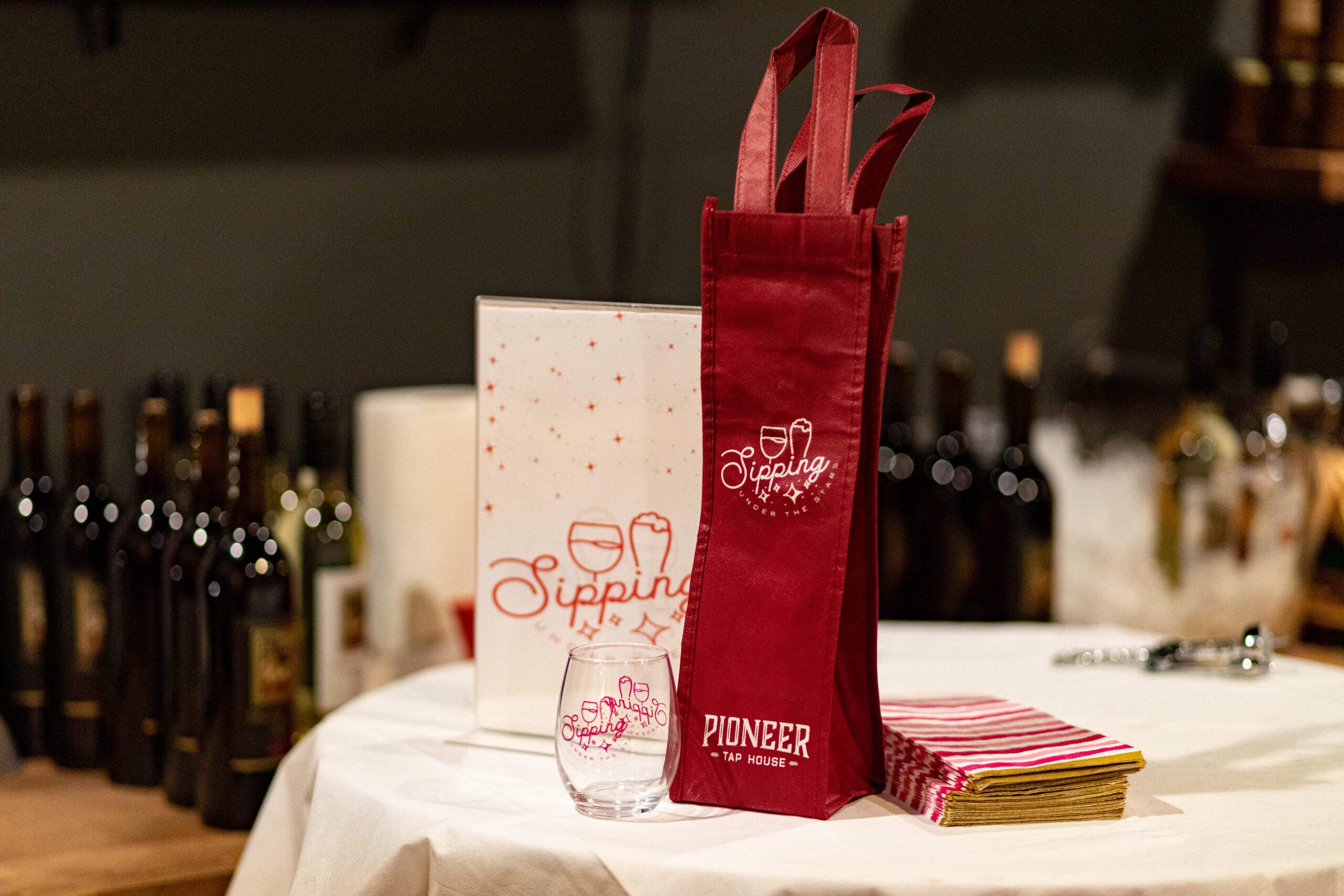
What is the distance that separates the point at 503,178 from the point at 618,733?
169 cm

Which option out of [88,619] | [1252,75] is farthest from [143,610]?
[1252,75]

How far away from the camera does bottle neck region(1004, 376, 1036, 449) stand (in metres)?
1.96

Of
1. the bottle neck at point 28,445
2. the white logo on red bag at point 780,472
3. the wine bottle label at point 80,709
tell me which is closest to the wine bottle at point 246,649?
the wine bottle label at point 80,709

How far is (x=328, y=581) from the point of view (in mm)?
1667

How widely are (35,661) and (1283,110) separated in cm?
262

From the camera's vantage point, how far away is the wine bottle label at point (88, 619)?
1.66 meters

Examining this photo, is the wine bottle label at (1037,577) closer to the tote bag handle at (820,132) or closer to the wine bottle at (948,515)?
the wine bottle at (948,515)

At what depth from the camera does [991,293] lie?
285 cm

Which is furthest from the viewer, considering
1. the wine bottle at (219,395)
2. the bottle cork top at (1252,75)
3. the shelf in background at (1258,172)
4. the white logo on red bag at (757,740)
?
the bottle cork top at (1252,75)

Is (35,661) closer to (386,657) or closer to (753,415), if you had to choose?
(386,657)

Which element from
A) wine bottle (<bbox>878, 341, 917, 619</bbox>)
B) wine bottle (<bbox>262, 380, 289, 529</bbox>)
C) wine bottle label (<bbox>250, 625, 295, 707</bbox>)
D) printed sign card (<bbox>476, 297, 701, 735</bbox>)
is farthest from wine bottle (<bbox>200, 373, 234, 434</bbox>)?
wine bottle (<bbox>878, 341, 917, 619</bbox>)

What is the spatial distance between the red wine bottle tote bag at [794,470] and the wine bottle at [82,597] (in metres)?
1.09

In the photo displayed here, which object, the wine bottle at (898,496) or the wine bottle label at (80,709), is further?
the wine bottle at (898,496)

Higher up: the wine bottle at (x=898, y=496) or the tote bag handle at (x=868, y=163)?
the tote bag handle at (x=868, y=163)
